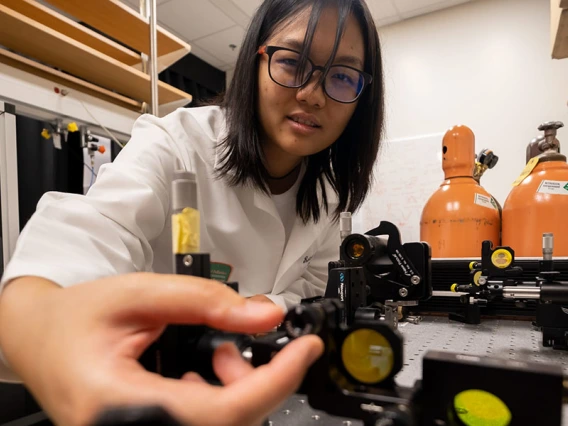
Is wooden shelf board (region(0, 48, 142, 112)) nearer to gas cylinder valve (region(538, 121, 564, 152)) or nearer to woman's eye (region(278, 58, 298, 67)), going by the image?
woman's eye (region(278, 58, 298, 67))

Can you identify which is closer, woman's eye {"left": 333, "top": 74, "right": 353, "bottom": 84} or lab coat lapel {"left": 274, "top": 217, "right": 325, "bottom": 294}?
woman's eye {"left": 333, "top": 74, "right": 353, "bottom": 84}

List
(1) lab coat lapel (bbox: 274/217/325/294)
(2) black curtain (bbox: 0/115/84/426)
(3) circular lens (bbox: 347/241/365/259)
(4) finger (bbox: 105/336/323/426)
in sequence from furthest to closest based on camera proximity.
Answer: (2) black curtain (bbox: 0/115/84/426)
(1) lab coat lapel (bbox: 274/217/325/294)
(3) circular lens (bbox: 347/241/365/259)
(4) finger (bbox: 105/336/323/426)

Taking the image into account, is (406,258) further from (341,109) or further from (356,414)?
(356,414)

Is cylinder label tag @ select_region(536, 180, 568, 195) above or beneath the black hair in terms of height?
beneath

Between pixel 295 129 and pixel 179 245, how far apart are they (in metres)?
0.48

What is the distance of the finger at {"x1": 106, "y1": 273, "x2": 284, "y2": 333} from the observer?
0.25 metres

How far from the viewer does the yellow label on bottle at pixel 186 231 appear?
0.26m

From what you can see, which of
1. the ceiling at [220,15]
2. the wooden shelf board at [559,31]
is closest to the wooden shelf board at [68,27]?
the ceiling at [220,15]

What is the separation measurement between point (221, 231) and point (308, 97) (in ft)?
1.10

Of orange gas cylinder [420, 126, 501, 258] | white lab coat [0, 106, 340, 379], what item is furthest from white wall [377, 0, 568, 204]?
white lab coat [0, 106, 340, 379]

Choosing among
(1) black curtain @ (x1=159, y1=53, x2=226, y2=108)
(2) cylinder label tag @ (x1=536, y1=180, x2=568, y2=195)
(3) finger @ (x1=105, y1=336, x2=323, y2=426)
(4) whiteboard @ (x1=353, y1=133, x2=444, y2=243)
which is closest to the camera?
(3) finger @ (x1=105, y1=336, x2=323, y2=426)

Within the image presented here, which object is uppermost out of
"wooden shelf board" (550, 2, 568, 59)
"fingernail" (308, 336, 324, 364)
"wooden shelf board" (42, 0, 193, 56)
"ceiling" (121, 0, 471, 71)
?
"ceiling" (121, 0, 471, 71)

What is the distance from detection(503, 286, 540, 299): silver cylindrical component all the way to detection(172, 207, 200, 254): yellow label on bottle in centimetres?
66

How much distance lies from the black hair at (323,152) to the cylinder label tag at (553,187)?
605mm
